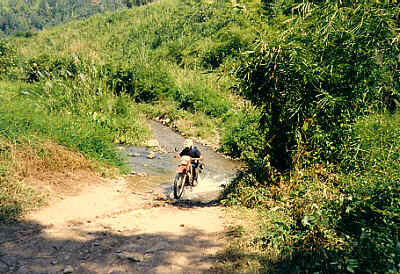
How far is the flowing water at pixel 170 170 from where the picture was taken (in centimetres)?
823

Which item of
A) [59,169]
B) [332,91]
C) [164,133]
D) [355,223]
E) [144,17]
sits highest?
[144,17]

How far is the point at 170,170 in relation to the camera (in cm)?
994

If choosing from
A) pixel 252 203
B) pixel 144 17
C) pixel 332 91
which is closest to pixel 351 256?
pixel 252 203

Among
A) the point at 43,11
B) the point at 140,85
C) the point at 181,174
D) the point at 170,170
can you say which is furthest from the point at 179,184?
the point at 43,11

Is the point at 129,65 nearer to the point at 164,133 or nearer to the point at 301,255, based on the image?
the point at 164,133

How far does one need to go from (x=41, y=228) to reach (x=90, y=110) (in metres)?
7.96

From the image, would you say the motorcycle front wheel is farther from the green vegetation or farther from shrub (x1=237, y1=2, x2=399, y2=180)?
shrub (x1=237, y1=2, x2=399, y2=180)

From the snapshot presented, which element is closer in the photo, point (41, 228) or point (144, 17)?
point (41, 228)

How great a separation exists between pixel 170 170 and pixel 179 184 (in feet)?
8.43

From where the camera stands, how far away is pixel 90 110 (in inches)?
478

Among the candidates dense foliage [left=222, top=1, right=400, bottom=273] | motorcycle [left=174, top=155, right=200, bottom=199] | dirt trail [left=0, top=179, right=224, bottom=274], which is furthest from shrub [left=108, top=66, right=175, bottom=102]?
dense foliage [left=222, top=1, right=400, bottom=273]

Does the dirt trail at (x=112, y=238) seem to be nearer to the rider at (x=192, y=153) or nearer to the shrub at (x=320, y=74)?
the rider at (x=192, y=153)

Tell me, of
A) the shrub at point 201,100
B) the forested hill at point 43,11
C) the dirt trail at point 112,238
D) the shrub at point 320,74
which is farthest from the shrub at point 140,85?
the forested hill at point 43,11

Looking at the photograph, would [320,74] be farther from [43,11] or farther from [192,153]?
[43,11]
